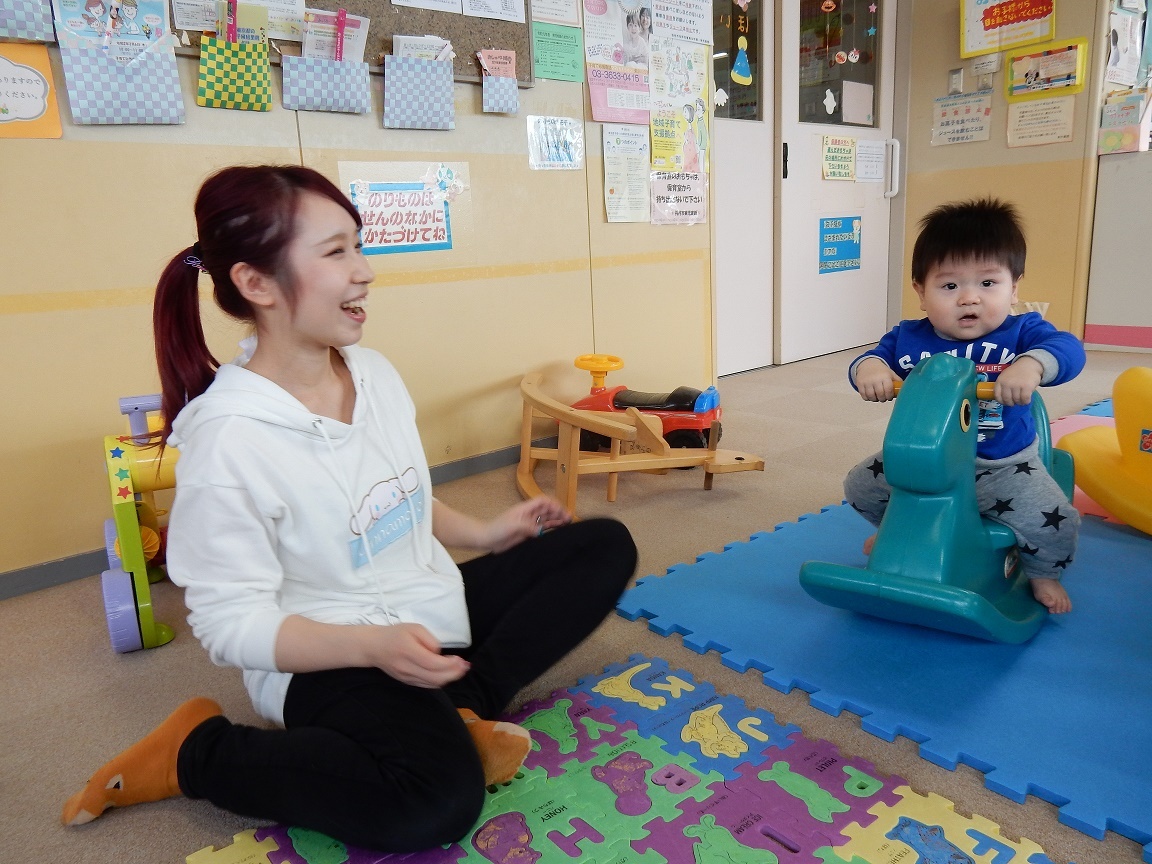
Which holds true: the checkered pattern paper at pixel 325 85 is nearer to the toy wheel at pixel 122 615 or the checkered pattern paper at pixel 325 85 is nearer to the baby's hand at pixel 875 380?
the toy wheel at pixel 122 615

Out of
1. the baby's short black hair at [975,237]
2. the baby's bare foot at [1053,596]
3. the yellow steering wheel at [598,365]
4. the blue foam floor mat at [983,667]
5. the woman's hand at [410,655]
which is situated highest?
the baby's short black hair at [975,237]

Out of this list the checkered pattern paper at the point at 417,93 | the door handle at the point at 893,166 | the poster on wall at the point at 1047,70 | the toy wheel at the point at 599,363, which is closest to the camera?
the checkered pattern paper at the point at 417,93

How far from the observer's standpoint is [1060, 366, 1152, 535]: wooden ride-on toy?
1.84 meters

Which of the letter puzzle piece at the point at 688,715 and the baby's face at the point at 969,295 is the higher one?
the baby's face at the point at 969,295

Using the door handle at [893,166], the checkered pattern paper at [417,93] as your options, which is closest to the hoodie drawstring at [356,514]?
the checkered pattern paper at [417,93]

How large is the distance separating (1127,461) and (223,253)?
1971 mm

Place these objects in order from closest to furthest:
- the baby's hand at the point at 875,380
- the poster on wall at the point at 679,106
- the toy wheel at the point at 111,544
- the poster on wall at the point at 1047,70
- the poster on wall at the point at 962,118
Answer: the baby's hand at the point at 875,380, the toy wheel at the point at 111,544, the poster on wall at the point at 679,106, the poster on wall at the point at 1047,70, the poster on wall at the point at 962,118

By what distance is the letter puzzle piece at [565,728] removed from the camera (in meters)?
1.15

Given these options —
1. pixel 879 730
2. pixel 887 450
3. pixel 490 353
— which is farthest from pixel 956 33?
pixel 879 730

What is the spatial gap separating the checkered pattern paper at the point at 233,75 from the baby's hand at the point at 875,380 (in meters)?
1.56

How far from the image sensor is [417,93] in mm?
2277

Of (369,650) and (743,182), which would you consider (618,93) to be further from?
(369,650)

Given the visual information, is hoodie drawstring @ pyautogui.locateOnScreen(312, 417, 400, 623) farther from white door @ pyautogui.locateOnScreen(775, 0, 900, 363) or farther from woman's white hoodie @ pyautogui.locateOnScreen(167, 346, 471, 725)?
white door @ pyautogui.locateOnScreen(775, 0, 900, 363)

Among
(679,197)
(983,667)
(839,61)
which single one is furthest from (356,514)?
(839,61)
